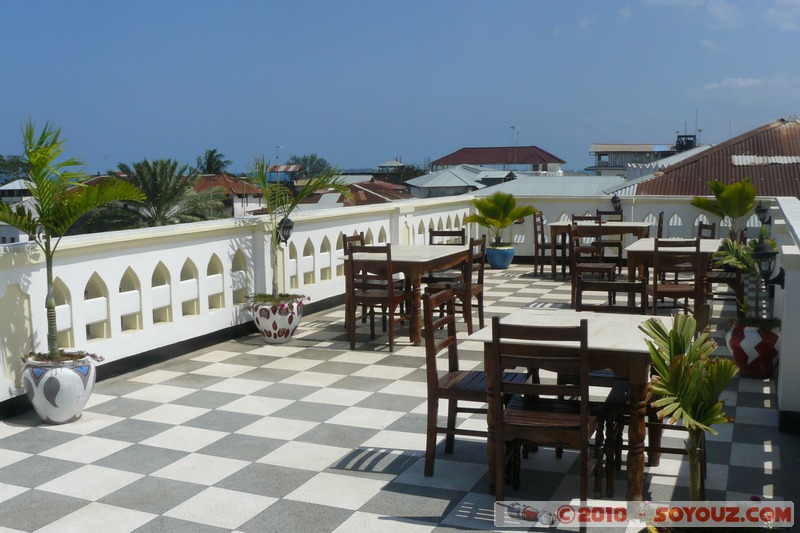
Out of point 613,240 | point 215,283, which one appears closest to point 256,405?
point 215,283

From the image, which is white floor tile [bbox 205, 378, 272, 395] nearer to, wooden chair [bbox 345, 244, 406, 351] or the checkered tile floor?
the checkered tile floor

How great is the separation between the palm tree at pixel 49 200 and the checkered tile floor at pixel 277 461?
88 cm

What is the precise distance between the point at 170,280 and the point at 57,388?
1.99 meters

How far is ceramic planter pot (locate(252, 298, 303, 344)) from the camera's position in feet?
26.1

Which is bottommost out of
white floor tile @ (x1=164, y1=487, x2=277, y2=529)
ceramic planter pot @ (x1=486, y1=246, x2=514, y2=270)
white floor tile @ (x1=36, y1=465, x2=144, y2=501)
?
white floor tile @ (x1=164, y1=487, x2=277, y2=529)

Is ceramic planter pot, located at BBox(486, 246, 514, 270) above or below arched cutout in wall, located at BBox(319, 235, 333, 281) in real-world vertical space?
below

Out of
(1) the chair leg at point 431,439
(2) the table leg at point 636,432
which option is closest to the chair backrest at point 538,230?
(1) the chair leg at point 431,439

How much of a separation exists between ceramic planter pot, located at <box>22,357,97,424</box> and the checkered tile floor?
109 mm

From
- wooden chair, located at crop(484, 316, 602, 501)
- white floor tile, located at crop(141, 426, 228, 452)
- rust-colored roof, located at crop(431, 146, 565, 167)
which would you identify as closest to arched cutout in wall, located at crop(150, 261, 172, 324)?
white floor tile, located at crop(141, 426, 228, 452)

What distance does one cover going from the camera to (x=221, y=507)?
420cm

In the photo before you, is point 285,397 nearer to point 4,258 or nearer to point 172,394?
point 172,394

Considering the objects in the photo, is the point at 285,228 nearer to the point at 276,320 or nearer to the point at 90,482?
the point at 276,320

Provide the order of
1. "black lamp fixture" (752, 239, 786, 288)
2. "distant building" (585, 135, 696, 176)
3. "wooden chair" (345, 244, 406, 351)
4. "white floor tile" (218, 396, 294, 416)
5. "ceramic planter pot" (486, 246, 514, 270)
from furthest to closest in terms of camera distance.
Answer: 1. "distant building" (585, 135, 696, 176)
2. "ceramic planter pot" (486, 246, 514, 270)
3. "wooden chair" (345, 244, 406, 351)
4. "black lamp fixture" (752, 239, 786, 288)
5. "white floor tile" (218, 396, 294, 416)

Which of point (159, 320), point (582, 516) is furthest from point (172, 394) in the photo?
point (582, 516)
